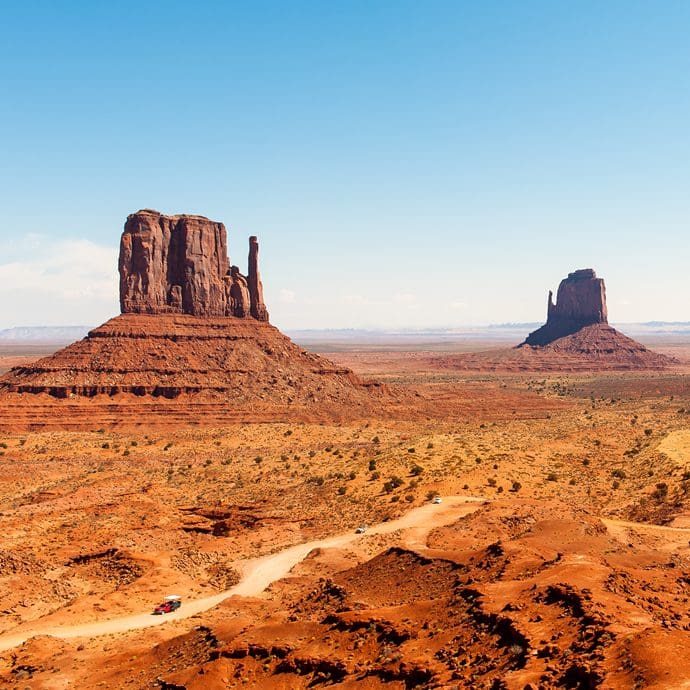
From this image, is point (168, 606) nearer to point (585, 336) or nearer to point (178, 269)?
point (178, 269)

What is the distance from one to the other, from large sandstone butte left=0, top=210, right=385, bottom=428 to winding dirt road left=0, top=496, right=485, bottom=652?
41.8 m

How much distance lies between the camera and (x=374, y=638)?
707 inches

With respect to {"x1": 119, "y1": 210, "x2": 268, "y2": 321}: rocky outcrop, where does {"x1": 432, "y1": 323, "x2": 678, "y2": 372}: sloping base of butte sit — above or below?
below

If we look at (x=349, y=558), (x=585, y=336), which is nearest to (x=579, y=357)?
(x=585, y=336)

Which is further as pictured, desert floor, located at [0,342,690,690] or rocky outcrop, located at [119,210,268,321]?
rocky outcrop, located at [119,210,268,321]

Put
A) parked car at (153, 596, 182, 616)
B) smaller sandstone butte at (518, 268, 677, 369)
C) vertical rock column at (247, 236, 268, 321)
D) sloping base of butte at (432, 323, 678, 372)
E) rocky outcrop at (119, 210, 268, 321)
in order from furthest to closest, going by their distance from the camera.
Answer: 1. smaller sandstone butte at (518, 268, 677, 369)
2. sloping base of butte at (432, 323, 678, 372)
3. vertical rock column at (247, 236, 268, 321)
4. rocky outcrop at (119, 210, 268, 321)
5. parked car at (153, 596, 182, 616)

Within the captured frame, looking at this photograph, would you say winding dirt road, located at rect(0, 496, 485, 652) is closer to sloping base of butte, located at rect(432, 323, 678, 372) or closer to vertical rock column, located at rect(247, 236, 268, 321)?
vertical rock column, located at rect(247, 236, 268, 321)

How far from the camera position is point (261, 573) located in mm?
30547

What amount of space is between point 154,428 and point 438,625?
58.3 meters

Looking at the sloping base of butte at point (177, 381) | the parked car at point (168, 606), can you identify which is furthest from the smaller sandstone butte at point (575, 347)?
the parked car at point (168, 606)

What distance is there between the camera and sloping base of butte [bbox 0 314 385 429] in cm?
7350

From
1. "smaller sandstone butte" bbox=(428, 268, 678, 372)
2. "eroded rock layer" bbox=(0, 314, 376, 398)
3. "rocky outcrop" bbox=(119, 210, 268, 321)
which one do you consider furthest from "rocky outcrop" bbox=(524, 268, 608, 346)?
"rocky outcrop" bbox=(119, 210, 268, 321)

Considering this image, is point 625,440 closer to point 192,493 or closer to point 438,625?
point 192,493

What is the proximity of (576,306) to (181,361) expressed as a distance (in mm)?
133626
